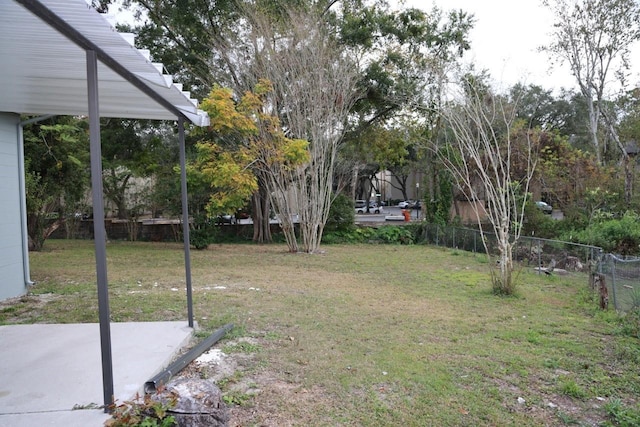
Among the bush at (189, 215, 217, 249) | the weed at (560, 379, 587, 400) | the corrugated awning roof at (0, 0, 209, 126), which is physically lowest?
the weed at (560, 379, 587, 400)

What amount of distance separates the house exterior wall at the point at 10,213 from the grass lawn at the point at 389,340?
1.19ft

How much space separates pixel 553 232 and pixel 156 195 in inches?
515

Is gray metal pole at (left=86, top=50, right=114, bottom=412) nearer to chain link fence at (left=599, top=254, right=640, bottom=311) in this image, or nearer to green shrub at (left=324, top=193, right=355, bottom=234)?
chain link fence at (left=599, top=254, right=640, bottom=311)

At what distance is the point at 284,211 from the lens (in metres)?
13.1

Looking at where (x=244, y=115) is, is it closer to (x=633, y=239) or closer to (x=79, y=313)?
(x=79, y=313)

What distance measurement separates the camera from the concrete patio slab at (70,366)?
2.70m

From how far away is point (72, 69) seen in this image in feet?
11.4

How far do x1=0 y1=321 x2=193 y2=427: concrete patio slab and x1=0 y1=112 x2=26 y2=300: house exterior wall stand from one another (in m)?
2.14

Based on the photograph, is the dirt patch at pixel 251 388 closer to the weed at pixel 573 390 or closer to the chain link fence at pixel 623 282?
the weed at pixel 573 390

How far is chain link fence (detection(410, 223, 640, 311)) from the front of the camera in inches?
241

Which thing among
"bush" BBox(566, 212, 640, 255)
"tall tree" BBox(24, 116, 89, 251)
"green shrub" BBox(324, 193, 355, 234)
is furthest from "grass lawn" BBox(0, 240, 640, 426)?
"green shrub" BBox(324, 193, 355, 234)

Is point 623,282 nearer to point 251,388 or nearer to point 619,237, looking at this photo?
point 251,388

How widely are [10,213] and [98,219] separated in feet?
16.1

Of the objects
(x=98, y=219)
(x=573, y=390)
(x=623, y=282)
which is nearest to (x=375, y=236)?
(x=623, y=282)
